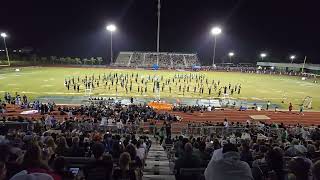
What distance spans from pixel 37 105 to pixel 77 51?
114m

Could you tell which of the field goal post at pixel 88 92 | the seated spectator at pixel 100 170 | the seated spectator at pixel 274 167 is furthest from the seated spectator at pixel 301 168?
the field goal post at pixel 88 92

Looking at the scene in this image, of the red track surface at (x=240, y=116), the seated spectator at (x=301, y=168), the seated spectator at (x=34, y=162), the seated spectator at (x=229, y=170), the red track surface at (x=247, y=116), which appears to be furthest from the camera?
the red track surface at (x=247, y=116)

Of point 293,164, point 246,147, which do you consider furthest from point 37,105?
point 293,164

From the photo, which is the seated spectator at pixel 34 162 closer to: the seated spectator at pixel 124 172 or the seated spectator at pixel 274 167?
the seated spectator at pixel 124 172

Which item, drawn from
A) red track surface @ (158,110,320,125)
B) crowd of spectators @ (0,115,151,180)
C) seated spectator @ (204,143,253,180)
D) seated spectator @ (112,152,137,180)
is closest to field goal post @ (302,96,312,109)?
red track surface @ (158,110,320,125)

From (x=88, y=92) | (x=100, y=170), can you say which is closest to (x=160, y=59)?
(x=88, y=92)

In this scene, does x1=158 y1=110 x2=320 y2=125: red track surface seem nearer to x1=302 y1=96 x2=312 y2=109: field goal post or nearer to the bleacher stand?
x1=302 y1=96 x2=312 y2=109: field goal post

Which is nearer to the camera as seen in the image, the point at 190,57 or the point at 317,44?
the point at 317,44

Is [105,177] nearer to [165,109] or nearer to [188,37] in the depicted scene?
[165,109]

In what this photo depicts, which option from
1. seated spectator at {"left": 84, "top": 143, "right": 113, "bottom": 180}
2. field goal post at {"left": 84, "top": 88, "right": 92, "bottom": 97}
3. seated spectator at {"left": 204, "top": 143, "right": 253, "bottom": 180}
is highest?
seated spectator at {"left": 204, "top": 143, "right": 253, "bottom": 180}

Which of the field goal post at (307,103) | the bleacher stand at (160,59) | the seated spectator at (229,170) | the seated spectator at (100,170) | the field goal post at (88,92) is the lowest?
the field goal post at (307,103)

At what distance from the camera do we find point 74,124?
19.8m

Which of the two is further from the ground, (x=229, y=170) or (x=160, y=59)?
(x=229, y=170)

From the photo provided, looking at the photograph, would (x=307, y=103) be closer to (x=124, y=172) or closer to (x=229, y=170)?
(x=124, y=172)
